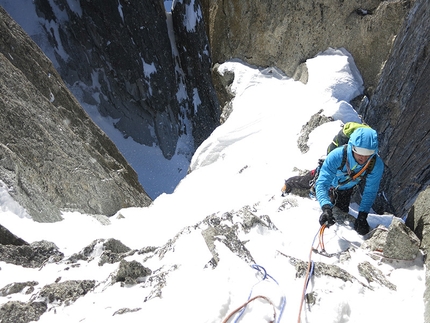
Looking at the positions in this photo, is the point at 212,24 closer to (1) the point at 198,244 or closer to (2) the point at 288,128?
(2) the point at 288,128

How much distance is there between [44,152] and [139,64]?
23275mm

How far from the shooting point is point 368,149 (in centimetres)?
461

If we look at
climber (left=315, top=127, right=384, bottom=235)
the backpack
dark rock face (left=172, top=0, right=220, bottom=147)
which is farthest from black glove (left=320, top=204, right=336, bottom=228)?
dark rock face (left=172, top=0, right=220, bottom=147)

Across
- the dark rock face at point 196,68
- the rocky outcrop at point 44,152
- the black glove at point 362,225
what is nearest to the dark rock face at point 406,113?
the black glove at point 362,225

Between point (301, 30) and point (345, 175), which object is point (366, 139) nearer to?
point (345, 175)

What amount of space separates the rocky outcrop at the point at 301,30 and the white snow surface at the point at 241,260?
1.81m

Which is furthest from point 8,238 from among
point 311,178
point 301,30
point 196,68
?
point 196,68

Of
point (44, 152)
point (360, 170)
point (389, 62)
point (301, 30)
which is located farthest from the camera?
point (301, 30)

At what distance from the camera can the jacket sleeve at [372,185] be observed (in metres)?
4.96

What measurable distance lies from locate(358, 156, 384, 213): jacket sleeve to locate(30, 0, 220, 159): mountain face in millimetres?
25541

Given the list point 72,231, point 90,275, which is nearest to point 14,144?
point 72,231

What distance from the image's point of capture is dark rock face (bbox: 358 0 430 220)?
1033cm

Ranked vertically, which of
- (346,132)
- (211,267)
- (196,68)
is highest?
(196,68)

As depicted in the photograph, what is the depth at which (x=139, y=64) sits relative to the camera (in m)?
30.3
